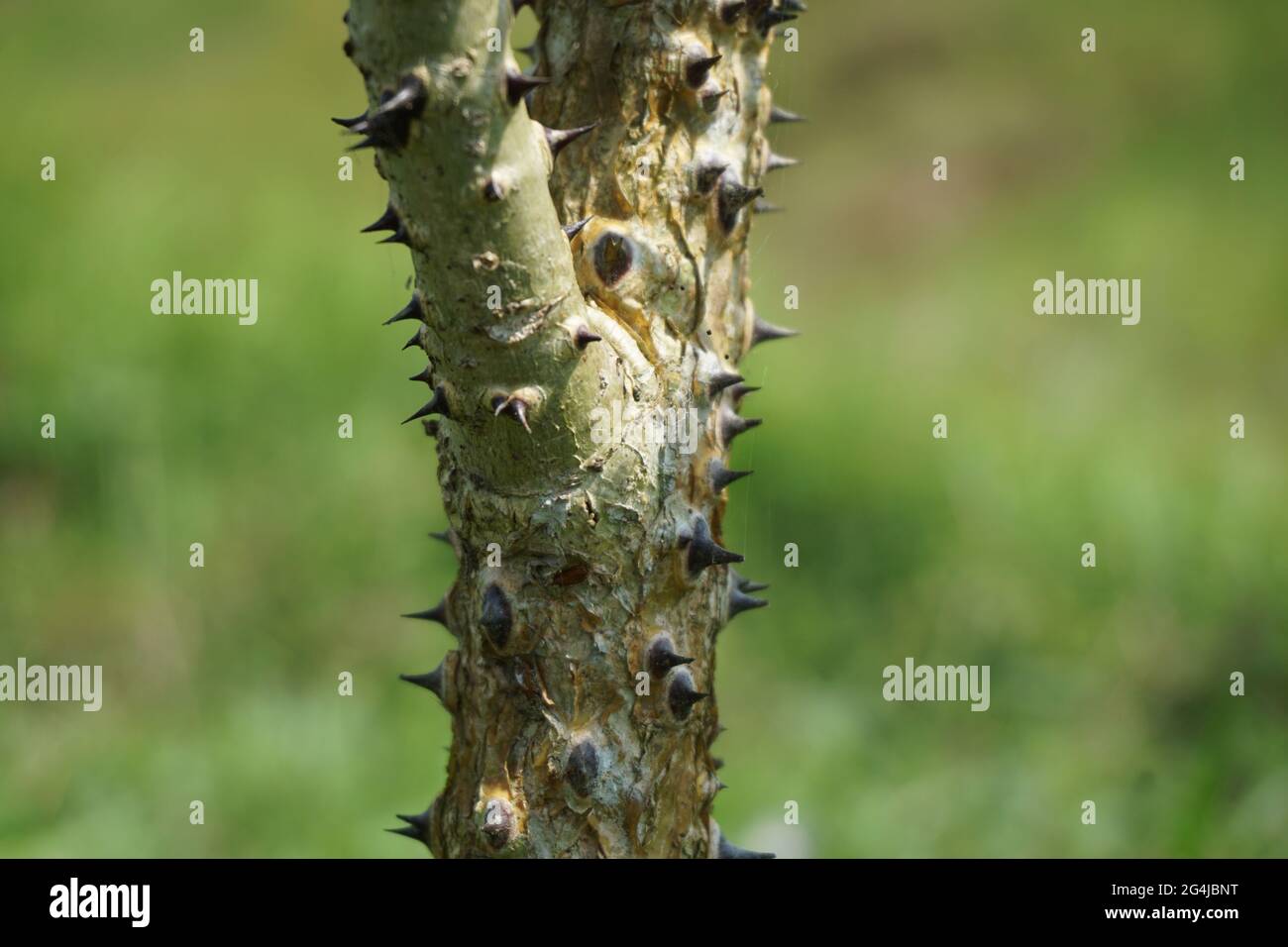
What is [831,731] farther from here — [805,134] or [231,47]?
[231,47]

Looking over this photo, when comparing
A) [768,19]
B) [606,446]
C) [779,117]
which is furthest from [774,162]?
[606,446]

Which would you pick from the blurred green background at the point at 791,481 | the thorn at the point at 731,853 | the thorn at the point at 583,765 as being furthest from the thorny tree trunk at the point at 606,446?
the blurred green background at the point at 791,481

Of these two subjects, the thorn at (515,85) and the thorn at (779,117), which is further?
the thorn at (779,117)

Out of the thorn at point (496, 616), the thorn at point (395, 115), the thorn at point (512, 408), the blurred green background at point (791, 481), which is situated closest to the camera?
the thorn at point (395, 115)

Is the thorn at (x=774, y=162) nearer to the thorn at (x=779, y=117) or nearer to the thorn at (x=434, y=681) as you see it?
the thorn at (x=779, y=117)

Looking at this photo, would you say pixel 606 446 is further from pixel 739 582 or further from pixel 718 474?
pixel 739 582

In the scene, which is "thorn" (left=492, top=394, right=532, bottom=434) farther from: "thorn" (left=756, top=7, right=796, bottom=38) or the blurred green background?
the blurred green background

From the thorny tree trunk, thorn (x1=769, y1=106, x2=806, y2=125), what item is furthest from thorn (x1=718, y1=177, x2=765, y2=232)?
thorn (x1=769, y1=106, x2=806, y2=125)
